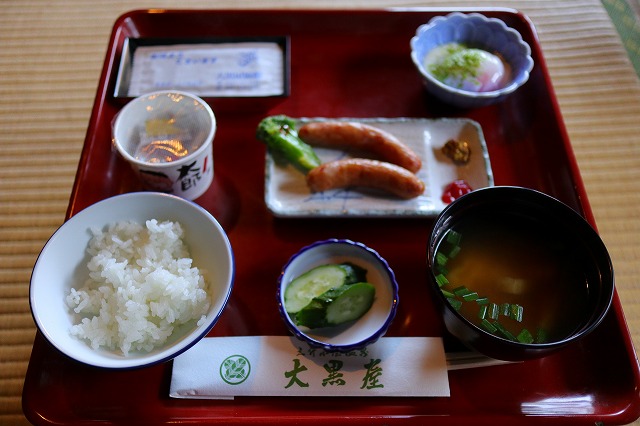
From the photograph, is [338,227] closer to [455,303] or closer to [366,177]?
[366,177]

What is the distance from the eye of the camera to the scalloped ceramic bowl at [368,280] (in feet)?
4.10

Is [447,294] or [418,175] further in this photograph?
[418,175]

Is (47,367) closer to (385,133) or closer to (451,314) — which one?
(451,314)

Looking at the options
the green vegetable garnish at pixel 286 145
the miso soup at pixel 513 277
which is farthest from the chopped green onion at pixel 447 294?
the green vegetable garnish at pixel 286 145

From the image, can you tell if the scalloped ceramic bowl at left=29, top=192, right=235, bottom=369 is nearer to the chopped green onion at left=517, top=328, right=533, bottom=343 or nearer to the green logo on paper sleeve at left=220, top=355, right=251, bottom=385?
the green logo on paper sleeve at left=220, top=355, right=251, bottom=385

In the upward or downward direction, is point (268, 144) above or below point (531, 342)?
above

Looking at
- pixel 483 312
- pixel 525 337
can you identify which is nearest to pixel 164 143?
pixel 483 312

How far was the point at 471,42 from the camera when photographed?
1.97 m

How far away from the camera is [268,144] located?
165cm

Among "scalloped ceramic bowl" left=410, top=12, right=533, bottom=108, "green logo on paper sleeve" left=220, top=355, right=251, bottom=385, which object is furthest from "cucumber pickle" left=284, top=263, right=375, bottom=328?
"scalloped ceramic bowl" left=410, top=12, right=533, bottom=108

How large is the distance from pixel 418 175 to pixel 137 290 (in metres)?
0.94

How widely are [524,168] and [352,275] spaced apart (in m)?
0.78

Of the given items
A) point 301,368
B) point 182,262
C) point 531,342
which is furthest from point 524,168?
point 182,262

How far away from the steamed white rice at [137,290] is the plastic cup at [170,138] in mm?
186
